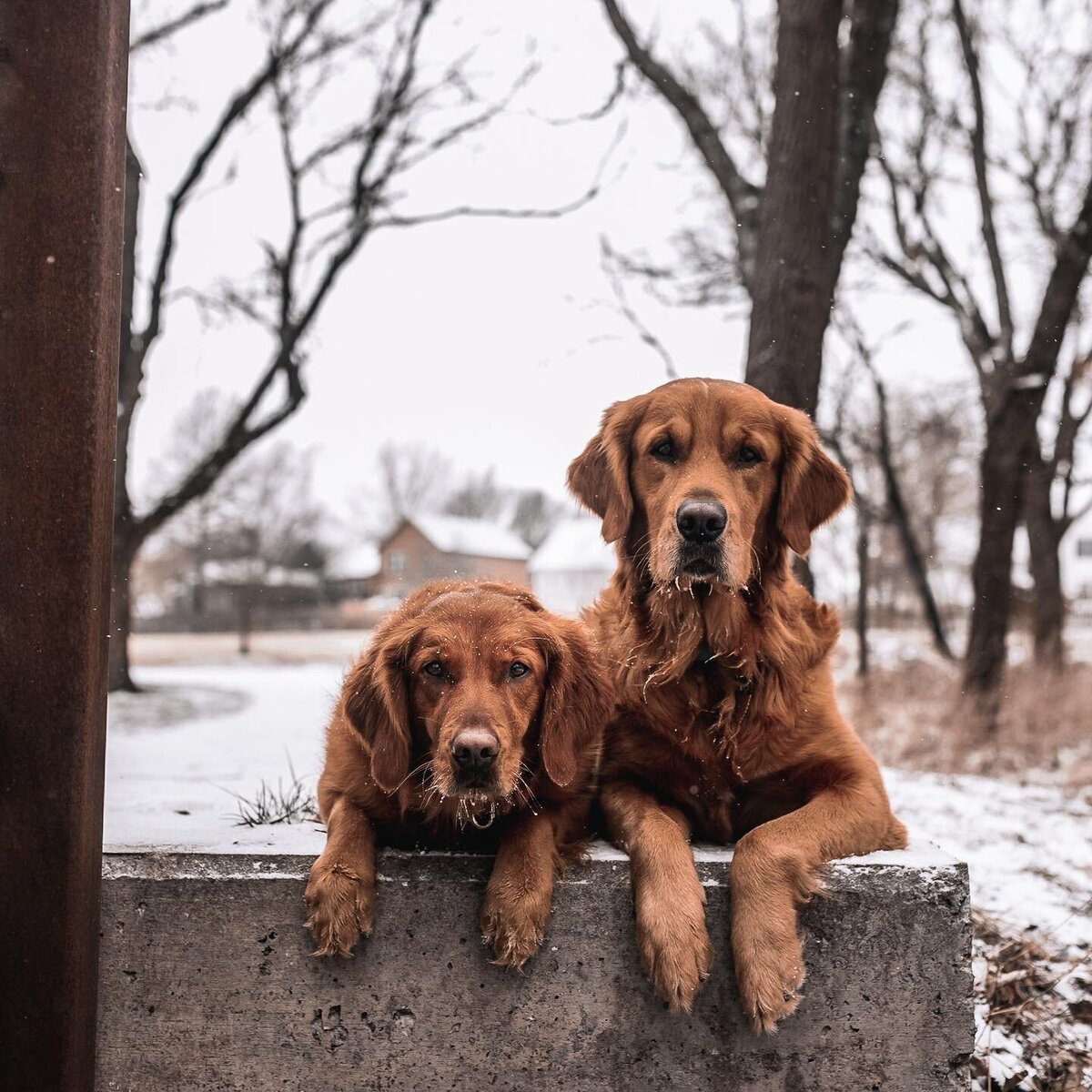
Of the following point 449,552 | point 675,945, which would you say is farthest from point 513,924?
point 449,552

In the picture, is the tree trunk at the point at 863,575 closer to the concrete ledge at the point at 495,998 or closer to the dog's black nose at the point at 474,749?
the concrete ledge at the point at 495,998

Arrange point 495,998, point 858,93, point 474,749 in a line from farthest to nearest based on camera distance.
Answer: point 858,93, point 495,998, point 474,749

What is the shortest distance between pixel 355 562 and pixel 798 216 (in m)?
10.8

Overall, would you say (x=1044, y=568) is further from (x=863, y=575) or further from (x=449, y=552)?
(x=449, y=552)

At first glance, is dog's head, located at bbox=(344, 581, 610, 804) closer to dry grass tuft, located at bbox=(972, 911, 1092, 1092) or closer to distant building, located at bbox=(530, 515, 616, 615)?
distant building, located at bbox=(530, 515, 616, 615)

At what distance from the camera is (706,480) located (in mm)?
2543

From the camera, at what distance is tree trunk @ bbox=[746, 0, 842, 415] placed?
4438 millimetres

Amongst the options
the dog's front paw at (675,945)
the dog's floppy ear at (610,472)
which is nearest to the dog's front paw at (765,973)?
the dog's front paw at (675,945)

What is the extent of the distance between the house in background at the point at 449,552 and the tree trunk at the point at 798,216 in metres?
1.49

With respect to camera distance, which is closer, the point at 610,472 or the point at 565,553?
the point at 610,472

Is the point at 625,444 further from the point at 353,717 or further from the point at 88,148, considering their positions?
the point at 88,148

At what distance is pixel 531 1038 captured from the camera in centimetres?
243

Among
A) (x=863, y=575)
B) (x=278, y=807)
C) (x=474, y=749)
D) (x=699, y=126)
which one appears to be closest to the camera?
(x=474, y=749)

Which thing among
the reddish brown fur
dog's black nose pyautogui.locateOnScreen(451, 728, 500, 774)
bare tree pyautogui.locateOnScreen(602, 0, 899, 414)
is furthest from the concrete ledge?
bare tree pyautogui.locateOnScreen(602, 0, 899, 414)
